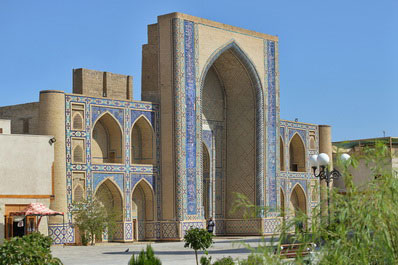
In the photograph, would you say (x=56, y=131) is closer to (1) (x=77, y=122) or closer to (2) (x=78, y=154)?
(1) (x=77, y=122)

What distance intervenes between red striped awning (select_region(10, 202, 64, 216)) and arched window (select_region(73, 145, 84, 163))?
279 centimetres

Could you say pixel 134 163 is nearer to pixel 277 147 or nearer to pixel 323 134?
pixel 277 147

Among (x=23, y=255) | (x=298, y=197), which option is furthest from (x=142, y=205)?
(x=23, y=255)

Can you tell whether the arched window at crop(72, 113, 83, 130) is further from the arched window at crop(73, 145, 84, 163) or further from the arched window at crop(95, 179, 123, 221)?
the arched window at crop(95, 179, 123, 221)

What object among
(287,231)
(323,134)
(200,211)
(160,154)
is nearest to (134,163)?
(160,154)

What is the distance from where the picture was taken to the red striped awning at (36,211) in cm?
2419

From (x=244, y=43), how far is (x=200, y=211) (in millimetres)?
7152

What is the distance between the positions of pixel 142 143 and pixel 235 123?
5316mm

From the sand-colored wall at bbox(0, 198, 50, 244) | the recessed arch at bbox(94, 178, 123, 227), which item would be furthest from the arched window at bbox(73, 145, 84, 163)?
the sand-colored wall at bbox(0, 198, 50, 244)

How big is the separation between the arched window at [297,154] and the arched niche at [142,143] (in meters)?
9.25

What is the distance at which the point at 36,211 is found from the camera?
2427cm

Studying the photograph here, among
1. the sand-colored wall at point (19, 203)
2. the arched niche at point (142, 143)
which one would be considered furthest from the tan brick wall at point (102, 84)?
the sand-colored wall at point (19, 203)

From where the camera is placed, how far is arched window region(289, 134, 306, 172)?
120 ft

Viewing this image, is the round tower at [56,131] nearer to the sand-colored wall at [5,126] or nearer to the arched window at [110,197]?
the sand-colored wall at [5,126]
